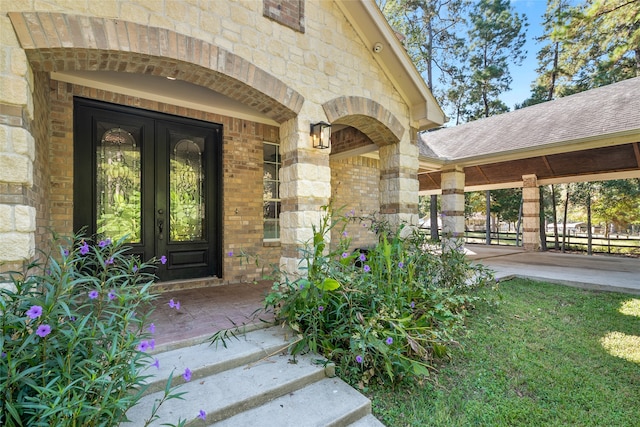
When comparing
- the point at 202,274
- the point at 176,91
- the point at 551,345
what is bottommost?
the point at 551,345

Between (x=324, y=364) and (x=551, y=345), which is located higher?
(x=324, y=364)

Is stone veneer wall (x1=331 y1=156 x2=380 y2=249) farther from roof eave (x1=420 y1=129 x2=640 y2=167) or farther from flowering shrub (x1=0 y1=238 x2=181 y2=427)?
flowering shrub (x1=0 y1=238 x2=181 y2=427)

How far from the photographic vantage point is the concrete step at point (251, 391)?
2.05m

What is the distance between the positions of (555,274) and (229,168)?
706 centimetres

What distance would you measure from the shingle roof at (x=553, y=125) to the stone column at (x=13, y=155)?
7434 mm

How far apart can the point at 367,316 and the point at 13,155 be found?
3.12 m

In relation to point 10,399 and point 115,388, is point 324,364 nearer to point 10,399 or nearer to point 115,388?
point 115,388

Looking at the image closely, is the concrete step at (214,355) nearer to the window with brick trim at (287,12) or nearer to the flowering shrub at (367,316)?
the flowering shrub at (367,316)

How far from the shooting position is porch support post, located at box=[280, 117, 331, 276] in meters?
3.80

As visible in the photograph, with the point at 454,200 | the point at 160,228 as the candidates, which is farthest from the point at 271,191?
the point at 454,200

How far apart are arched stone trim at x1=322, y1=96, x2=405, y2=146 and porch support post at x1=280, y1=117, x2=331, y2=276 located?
0.56 metres

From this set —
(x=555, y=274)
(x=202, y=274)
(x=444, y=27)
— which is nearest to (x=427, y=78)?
(x=444, y=27)

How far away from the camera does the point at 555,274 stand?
6637mm

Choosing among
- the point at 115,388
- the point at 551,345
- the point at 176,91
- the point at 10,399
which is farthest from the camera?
the point at 176,91
